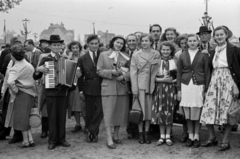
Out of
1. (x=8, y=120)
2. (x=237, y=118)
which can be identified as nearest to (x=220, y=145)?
(x=237, y=118)

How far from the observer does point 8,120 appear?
18.7 ft

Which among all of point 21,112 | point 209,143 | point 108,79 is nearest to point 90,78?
point 108,79

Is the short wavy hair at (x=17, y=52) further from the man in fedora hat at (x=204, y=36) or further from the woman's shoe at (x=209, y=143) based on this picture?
the woman's shoe at (x=209, y=143)

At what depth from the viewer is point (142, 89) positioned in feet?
18.7

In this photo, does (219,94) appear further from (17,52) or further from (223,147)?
(17,52)

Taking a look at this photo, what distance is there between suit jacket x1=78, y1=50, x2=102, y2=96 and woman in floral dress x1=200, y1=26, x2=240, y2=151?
6.99ft

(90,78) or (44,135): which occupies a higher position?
(90,78)

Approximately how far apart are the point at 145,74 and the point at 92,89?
1.12m

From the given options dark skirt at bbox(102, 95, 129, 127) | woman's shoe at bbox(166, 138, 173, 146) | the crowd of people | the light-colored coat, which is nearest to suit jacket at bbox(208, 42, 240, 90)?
the crowd of people

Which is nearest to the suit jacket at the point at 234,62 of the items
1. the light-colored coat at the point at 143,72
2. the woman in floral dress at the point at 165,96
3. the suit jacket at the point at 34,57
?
the woman in floral dress at the point at 165,96

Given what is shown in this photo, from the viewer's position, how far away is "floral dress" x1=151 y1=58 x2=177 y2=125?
562 centimetres

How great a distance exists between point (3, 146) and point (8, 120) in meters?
0.59

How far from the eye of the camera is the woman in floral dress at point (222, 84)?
514 centimetres

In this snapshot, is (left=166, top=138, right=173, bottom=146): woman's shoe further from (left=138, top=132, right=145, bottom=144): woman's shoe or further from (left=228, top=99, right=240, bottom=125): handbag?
(left=228, top=99, right=240, bottom=125): handbag
